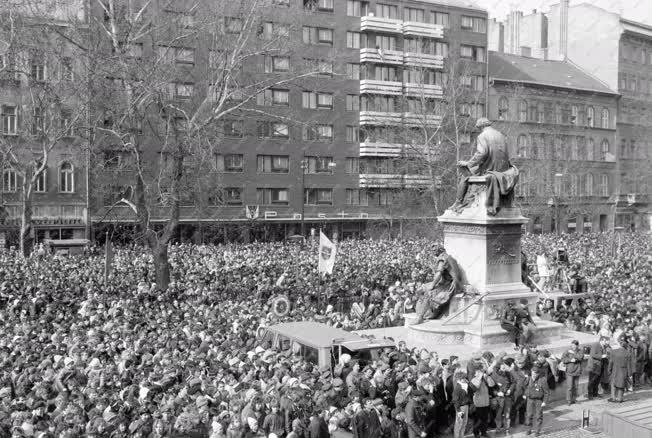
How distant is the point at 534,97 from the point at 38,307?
5602cm

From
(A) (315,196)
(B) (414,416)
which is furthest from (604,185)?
(B) (414,416)

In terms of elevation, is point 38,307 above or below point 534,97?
below

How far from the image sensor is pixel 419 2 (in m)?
61.4

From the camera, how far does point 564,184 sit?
2566 inches

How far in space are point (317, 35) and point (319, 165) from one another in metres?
9.71

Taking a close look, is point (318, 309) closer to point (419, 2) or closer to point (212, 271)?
point (212, 271)

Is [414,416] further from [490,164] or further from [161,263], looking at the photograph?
[161,263]

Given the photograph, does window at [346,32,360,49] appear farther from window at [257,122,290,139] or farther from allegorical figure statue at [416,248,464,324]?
allegorical figure statue at [416,248,464,324]

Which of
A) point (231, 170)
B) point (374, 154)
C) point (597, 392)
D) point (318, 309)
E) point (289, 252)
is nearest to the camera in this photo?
point (597, 392)

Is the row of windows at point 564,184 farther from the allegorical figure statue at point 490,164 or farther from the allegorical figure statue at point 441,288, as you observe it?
the allegorical figure statue at point 441,288

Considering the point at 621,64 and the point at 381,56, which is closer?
the point at 381,56

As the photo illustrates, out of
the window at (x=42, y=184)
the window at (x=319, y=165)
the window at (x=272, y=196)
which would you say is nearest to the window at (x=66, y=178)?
the window at (x=42, y=184)

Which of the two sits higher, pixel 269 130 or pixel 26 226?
pixel 269 130

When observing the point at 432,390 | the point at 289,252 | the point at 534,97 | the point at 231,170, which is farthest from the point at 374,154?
the point at 432,390
